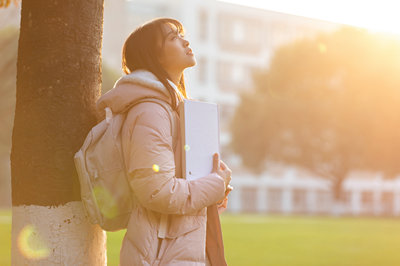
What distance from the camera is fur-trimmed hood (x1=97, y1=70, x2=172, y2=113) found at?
274cm

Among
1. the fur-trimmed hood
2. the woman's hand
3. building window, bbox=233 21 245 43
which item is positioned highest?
the fur-trimmed hood

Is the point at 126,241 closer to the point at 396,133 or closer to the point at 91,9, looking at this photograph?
the point at 91,9

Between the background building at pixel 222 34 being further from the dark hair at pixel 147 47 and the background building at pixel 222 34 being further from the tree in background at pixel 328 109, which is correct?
the dark hair at pixel 147 47

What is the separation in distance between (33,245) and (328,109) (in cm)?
3519

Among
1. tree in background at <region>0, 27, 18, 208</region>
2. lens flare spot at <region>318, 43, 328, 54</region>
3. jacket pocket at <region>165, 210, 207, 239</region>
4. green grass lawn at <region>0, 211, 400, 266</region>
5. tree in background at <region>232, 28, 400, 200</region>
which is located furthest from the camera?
lens flare spot at <region>318, 43, 328, 54</region>

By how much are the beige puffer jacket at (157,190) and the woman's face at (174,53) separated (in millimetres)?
200

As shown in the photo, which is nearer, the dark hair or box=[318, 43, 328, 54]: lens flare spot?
the dark hair

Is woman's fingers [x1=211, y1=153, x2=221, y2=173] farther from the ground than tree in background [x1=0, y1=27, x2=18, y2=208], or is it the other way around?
woman's fingers [x1=211, y1=153, x2=221, y2=173]

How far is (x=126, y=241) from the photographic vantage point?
2.74 metres

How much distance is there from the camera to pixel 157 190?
103 inches

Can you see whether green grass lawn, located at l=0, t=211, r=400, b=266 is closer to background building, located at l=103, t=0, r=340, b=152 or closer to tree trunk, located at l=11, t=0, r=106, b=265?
tree trunk, located at l=11, t=0, r=106, b=265

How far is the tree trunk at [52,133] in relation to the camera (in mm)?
2883

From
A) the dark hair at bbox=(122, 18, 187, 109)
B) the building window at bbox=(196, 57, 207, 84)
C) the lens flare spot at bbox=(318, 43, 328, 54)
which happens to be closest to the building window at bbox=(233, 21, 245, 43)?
the building window at bbox=(196, 57, 207, 84)

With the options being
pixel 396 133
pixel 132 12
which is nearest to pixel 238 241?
pixel 396 133
